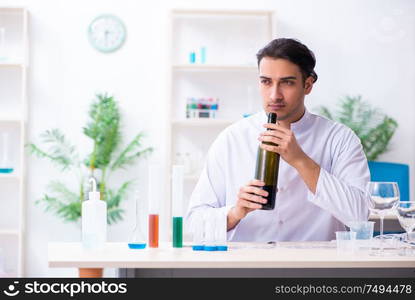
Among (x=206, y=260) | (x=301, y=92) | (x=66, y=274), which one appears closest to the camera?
(x=206, y=260)

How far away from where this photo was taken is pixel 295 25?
5680 mm

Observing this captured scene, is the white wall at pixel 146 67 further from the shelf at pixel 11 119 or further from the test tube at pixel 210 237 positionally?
the test tube at pixel 210 237

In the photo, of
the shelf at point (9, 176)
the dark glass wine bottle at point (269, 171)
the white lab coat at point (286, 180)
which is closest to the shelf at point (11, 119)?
the shelf at point (9, 176)

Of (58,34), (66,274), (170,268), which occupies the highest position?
(58,34)

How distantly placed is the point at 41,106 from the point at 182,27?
1250 millimetres

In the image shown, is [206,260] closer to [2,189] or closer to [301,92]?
[301,92]

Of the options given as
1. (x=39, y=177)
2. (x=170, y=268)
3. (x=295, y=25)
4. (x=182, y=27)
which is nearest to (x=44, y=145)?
(x=39, y=177)

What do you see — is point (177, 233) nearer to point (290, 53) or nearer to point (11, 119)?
point (290, 53)

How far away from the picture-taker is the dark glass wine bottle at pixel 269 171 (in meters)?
2.08

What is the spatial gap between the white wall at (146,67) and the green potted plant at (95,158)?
0.08 m

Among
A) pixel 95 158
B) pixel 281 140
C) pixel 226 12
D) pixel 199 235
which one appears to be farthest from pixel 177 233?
pixel 226 12

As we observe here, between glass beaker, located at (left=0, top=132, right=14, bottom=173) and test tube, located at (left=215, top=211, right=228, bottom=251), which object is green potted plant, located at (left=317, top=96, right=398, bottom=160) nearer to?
glass beaker, located at (left=0, top=132, right=14, bottom=173)

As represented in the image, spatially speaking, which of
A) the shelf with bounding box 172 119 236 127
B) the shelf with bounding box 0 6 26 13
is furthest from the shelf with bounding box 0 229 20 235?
the shelf with bounding box 0 6 26 13

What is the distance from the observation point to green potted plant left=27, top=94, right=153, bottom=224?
530 cm
